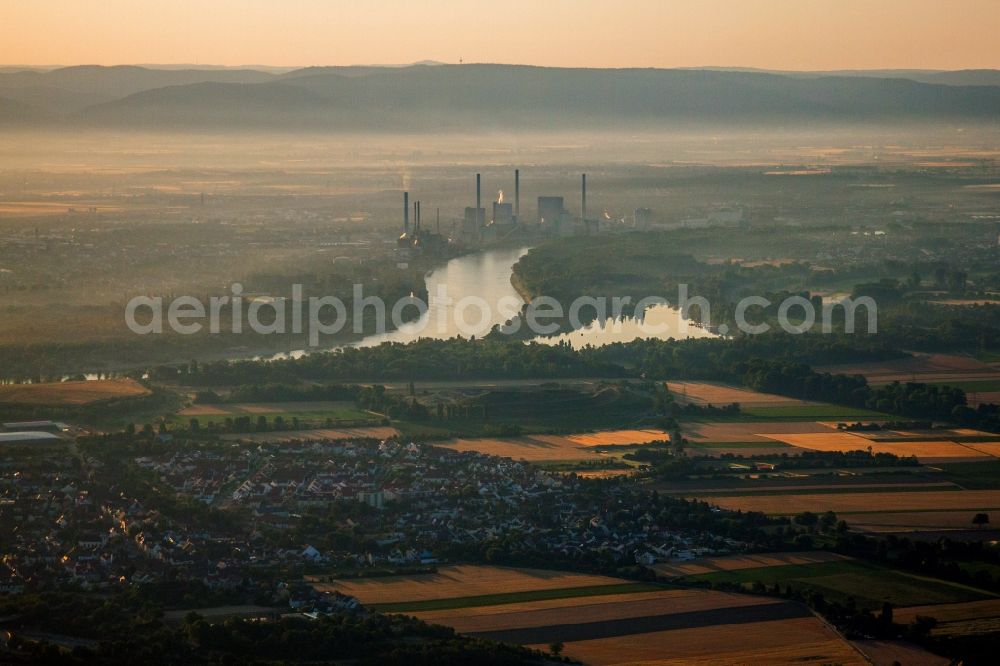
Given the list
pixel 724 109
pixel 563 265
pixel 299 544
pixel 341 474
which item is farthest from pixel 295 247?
pixel 724 109

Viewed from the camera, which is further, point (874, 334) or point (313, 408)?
point (874, 334)

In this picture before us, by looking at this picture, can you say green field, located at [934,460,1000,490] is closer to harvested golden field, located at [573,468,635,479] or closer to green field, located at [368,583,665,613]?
harvested golden field, located at [573,468,635,479]

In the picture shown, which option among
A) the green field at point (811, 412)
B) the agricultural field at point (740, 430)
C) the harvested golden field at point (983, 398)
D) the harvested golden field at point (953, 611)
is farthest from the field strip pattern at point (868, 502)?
the harvested golden field at point (983, 398)

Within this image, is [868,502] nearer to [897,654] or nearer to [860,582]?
[860,582]

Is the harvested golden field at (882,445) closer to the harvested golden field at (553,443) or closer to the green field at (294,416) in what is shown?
the harvested golden field at (553,443)

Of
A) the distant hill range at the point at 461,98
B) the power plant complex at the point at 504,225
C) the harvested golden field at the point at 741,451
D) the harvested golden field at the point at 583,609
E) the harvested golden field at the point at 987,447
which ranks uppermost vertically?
the distant hill range at the point at 461,98

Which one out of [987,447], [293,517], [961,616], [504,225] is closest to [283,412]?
[293,517]

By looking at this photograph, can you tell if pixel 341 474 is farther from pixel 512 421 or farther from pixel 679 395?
pixel 679 395
